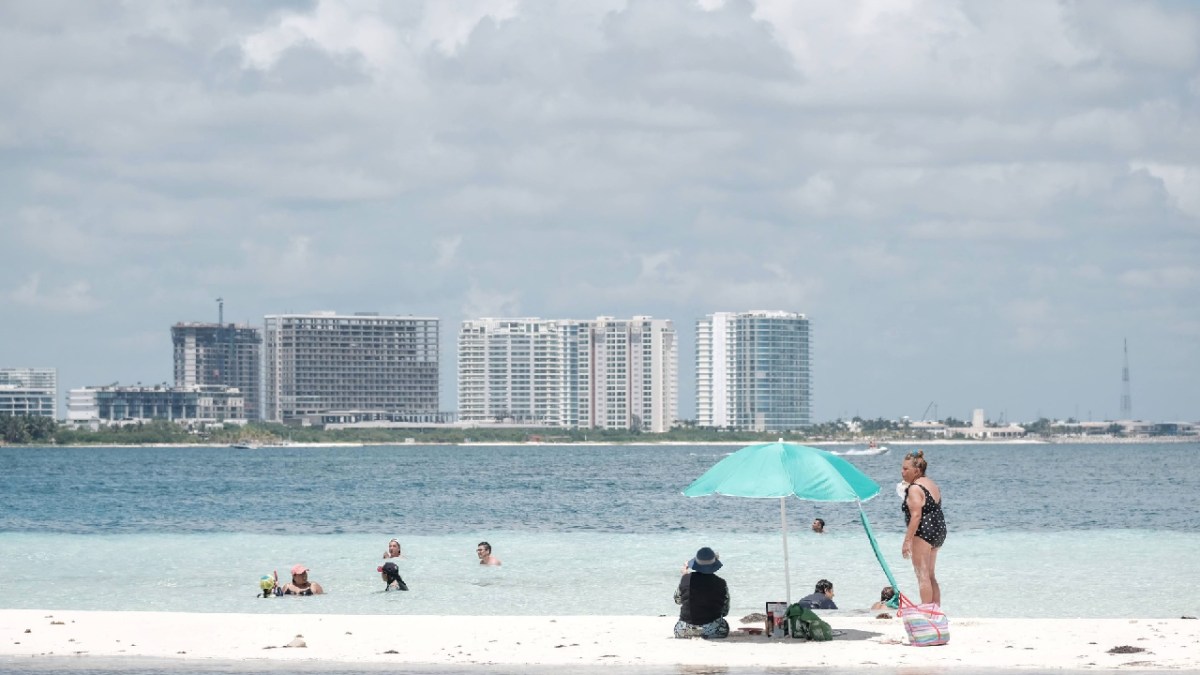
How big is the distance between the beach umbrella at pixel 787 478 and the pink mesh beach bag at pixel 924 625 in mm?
1437

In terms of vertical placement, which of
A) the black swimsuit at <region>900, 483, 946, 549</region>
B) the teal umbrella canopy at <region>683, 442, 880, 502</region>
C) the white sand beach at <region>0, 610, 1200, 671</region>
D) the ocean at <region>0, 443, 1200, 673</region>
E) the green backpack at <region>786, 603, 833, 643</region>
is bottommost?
the ocean at <region>0, 443, 1200, 673</region>

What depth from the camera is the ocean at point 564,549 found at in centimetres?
2803

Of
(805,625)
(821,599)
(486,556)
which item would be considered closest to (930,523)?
(805,625)

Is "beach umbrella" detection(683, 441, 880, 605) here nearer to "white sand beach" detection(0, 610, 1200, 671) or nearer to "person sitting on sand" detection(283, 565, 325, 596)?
"white sand beach" detection(0, 610, 1200, 671)

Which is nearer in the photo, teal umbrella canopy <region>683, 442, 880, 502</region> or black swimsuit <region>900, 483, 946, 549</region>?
teal umbrella canopy <region>683, 442, 880, 502</region>

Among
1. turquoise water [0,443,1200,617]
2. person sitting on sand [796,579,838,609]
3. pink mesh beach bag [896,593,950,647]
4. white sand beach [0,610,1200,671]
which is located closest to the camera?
white sand beach [0,610,1200,671]

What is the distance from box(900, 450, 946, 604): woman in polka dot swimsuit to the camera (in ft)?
63.3

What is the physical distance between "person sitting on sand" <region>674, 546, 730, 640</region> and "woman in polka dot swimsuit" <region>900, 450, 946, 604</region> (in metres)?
2.36

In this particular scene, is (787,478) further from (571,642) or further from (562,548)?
(562,548)

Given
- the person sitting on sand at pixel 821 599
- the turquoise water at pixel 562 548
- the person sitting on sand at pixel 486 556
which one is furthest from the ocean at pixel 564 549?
the person sitting on sand at pixel 821 599

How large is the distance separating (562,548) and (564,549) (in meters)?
0.38

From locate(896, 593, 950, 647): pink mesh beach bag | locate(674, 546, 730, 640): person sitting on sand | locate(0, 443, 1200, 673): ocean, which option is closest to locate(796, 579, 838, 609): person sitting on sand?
locate(0, 443, 1200, 673): ocean

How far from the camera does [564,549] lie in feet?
133

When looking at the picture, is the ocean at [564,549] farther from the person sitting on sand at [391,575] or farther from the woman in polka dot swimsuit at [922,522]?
the woman in polka dot swimsuit at [922,522]
